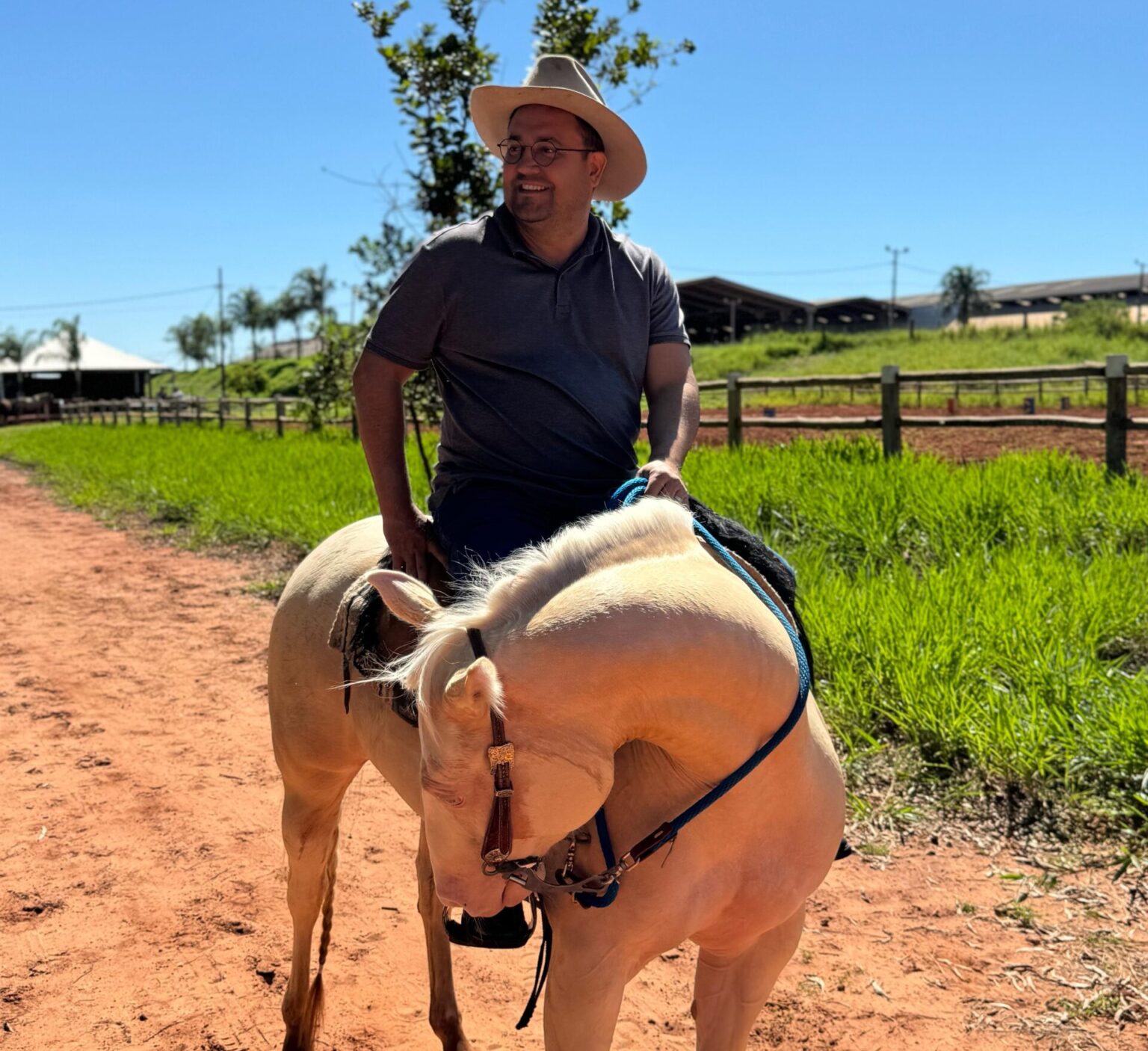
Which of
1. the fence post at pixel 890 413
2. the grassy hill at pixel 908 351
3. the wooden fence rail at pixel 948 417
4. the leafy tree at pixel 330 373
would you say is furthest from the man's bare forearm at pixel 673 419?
the grassy hill at pixel 908 351

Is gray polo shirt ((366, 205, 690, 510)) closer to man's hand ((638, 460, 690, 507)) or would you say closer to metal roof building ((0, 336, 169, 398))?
man's hand ((638, 460, 690, 507))

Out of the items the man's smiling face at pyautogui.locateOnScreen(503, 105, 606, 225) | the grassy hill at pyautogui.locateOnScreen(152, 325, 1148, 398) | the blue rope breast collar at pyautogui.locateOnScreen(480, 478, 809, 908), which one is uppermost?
the grassy hill at pyautogui.locateOnScreen(152, 325, 1148, 398)

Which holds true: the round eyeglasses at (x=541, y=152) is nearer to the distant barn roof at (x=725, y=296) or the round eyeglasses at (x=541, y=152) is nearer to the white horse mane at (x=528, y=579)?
the white horse mane at (x=528, y=579)

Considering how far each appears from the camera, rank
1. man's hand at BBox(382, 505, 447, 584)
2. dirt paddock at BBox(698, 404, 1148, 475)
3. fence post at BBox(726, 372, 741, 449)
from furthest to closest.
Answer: fence post at BBox(726, 372, 741, 449) < dirt paddock at BBox(698, 404, 1148, 475) < man's hand at BBox(382, 505, 447, 584)

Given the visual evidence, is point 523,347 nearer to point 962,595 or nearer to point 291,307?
point 962,595

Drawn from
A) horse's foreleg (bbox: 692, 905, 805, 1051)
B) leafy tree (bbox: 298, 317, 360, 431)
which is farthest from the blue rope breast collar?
leafy tree (bbox: 298, 317, 360, 431)

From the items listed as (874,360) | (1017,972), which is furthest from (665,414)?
(874,360)

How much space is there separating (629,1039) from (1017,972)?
1154 millimetres

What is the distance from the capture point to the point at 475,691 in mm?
1401

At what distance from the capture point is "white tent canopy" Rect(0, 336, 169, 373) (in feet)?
217

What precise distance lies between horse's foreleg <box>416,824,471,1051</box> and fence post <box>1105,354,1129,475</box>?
671 cm

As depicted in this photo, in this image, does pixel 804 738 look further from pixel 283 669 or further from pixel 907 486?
pixel 907 486

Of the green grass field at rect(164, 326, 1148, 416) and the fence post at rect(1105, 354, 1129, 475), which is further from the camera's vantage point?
the green grass field at rect(164, 326, 1148, 416)

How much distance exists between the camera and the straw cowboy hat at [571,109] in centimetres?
221
